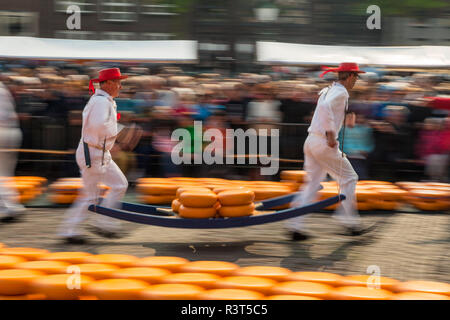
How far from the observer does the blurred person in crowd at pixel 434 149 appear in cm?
1073

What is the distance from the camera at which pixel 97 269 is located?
4.78 m

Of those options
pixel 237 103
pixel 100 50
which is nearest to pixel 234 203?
pixel 237 103

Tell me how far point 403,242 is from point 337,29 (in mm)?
21739

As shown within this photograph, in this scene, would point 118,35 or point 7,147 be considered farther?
point 118,35

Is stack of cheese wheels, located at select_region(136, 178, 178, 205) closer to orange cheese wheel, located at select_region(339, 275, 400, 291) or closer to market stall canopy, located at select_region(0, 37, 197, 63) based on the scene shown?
orange cheese wheel, located at select_region(339, 275, 400, 291)

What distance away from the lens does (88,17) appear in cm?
3344

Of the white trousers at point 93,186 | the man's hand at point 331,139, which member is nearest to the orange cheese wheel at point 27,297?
the white trousers at point 93,186

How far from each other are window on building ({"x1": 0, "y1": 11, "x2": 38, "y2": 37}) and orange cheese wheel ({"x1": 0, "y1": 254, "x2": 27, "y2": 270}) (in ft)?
80.8

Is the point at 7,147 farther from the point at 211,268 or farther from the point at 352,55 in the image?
the point at 352,55

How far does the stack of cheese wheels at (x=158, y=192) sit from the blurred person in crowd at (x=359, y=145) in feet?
9.11

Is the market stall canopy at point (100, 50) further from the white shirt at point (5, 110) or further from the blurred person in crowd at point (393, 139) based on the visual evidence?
the white shirt at point (5, 110)

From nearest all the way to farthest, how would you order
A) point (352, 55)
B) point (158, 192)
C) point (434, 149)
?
point (158, 192), point (434, 149), point (352, 55)

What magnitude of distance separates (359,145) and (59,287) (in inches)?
276
